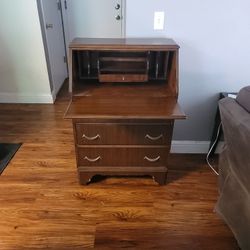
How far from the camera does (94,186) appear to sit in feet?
5.61

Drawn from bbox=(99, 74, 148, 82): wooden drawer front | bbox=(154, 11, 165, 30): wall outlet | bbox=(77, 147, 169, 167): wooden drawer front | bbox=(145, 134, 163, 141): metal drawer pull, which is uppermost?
bbox=(154, 11, 165, 30): wall outlet

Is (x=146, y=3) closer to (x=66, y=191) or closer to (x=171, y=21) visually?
(x=171, y=21)

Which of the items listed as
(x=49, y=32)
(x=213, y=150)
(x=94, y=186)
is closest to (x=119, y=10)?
(x=49, y=32)

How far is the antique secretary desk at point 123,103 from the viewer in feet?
4.49

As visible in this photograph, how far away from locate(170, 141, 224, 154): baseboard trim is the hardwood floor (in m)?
0.05

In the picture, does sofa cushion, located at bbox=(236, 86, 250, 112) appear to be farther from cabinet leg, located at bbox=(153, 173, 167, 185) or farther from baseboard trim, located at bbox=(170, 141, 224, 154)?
baseboard trim, located at bbox=(170, 141, 224, 154)

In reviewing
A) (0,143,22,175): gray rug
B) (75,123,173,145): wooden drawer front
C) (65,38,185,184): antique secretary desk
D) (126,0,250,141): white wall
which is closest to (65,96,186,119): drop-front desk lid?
(65,38,185,184): antique secretary desk

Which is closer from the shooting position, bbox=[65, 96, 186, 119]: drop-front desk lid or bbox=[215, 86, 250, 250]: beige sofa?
bbox=[215, 86, 250, 250]: beige sofa

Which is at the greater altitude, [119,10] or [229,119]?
[119,10]

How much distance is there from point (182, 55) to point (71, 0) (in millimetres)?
2266

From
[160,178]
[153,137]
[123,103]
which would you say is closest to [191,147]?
[160,178]

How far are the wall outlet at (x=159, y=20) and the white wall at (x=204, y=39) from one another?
0.02 metres

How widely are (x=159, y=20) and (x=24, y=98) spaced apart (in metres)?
2.07

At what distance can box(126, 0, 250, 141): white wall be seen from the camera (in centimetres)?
151
